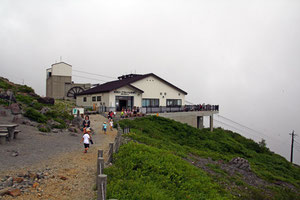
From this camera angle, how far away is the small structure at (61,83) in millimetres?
46156

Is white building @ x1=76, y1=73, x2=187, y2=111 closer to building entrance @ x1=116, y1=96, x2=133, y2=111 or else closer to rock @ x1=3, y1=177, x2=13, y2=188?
building entrance @ x1=116, y1=96, x2=133, y2=111

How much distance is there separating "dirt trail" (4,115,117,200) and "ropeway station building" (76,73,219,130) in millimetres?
18191

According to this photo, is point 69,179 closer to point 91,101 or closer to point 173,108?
point 173,108

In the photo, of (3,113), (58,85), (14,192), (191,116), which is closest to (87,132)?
(14,192)

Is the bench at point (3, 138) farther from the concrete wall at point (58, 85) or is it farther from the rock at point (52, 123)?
the concrete wall at point (58, 85)

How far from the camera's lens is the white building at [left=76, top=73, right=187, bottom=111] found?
97.4 ft

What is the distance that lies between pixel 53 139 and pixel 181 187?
9578 millimetres

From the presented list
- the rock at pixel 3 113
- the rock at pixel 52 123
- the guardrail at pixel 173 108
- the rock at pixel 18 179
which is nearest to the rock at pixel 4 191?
the rock at pixel 18 179

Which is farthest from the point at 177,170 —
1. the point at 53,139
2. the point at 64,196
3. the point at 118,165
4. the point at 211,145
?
the point at 211,145

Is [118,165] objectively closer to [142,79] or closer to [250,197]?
[250,197]

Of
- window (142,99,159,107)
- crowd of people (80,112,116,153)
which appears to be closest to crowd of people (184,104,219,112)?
window (142,99,159,107)

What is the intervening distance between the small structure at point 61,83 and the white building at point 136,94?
9817 mm

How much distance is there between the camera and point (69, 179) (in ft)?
24.4

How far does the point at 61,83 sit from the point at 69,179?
43106mm
